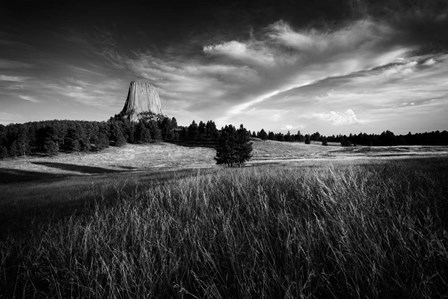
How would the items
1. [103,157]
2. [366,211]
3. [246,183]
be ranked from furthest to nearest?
[103,157], [246,183], [366,211]

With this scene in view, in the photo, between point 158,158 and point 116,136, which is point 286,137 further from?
point 116,136

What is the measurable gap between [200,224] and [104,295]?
126 cm

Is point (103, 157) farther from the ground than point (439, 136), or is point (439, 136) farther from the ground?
point (439, 136)

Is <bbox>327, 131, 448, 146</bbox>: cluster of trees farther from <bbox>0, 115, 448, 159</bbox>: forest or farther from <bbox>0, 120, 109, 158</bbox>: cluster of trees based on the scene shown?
<bbox>0, 120, 109, 158</bbox>: cluster of trees

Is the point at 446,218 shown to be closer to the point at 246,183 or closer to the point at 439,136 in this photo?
the point at 246,183

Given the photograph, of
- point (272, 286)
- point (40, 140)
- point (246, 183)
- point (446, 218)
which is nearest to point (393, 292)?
point (272, 286)

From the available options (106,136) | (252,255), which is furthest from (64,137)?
(252,255)

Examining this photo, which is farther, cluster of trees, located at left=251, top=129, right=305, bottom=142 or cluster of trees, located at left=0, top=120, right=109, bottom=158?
cluster of trees, located at left=251, top=129, right=305, bottom=142

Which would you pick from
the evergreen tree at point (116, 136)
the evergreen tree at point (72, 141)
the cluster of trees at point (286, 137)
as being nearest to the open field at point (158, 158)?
the evergreen tree at point (116, 136)

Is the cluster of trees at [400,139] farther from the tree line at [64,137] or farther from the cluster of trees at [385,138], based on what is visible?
the tree line at [64,137]

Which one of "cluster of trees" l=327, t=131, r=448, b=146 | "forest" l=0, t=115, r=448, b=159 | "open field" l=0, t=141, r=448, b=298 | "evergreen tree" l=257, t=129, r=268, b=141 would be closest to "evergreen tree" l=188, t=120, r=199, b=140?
"forest" l=0, t=115, r=448, b=159

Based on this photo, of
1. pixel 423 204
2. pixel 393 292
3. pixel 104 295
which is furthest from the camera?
pixel 423 204

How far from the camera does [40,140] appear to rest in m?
67.1

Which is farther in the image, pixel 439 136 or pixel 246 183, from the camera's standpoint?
pixel 439 136
